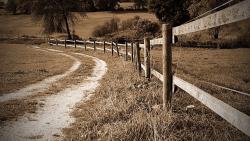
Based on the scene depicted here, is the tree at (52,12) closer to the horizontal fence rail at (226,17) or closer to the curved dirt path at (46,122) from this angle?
the curved dirt path at (46,122)

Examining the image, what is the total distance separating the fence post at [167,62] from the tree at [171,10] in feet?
127

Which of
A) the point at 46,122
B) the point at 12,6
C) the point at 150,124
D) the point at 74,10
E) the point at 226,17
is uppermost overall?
the point at 12,6

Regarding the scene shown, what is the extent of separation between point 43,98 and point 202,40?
36.1 meters

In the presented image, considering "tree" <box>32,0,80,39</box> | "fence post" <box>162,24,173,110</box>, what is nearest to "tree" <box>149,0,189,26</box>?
"tree" <box>32,0,80,39</box>

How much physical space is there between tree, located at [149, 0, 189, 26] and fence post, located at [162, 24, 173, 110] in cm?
3863

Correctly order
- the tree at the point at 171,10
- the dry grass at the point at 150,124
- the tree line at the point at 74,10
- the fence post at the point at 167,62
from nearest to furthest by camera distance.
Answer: the dry grass at the point at 150,124
the fence post at the point at 167,62
the tree line at the point at 74,10
the tree at the point at 171,10

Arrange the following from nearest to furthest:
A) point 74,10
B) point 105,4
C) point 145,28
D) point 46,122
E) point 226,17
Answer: point 226,17, point 46,122, point 145,28, point 74,10, point 105,4

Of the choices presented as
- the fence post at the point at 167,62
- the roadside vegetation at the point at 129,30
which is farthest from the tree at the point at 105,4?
the fence post at the point at 167,62

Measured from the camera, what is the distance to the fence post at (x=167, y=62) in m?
5.79

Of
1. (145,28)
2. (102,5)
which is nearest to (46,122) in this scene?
(145,28)

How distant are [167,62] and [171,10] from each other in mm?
42093

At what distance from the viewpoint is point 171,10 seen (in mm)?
46656

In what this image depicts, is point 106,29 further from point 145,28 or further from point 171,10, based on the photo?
point 171,10

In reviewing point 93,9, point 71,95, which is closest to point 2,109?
point 71,95
